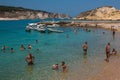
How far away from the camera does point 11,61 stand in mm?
32125

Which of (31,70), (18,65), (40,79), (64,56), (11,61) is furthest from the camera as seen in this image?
(64,56)

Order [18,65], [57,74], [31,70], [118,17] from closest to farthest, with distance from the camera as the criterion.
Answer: [57,74]
[31,70]
[18,65]
[118,17]

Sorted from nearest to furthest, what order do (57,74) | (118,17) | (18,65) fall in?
(57,74) < (18,65) < (118,17)

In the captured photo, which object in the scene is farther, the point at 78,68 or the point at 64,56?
the point at 64,56

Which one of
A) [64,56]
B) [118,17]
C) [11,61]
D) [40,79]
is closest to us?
[40,79]

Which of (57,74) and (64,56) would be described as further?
(64,56)

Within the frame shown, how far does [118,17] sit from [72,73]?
168 meters

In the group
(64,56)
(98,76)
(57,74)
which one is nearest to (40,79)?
(57,74)

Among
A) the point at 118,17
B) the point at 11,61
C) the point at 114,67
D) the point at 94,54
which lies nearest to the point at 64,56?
the point at 94,54

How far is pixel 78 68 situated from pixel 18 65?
625cm

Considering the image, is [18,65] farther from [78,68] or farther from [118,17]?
[118,17]

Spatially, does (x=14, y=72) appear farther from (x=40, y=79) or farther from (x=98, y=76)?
(x=98, y=76)

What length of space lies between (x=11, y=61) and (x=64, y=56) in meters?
6.64

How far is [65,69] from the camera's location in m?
26.8
